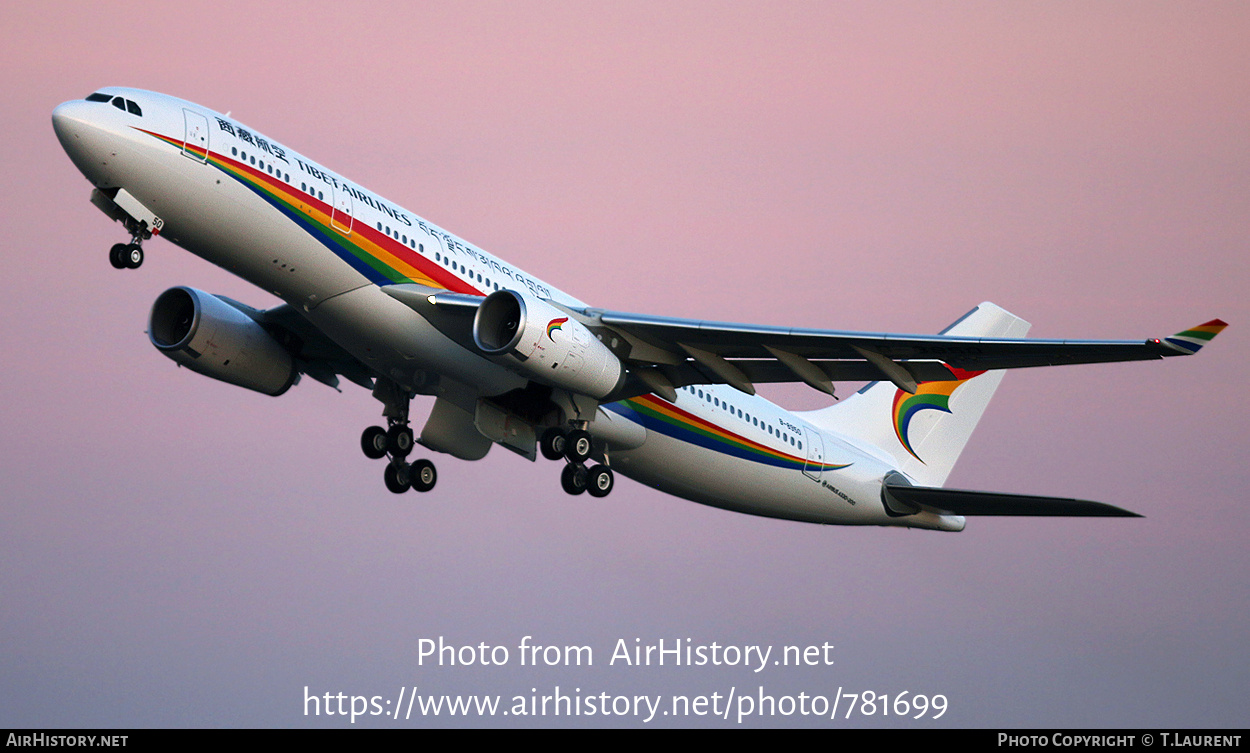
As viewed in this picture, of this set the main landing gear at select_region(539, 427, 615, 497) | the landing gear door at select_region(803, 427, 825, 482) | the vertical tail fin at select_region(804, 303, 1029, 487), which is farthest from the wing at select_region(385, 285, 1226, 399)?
the vertical tail fin at select_region(804, 303, 1029, 487)

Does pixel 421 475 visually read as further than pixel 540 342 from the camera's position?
Yes

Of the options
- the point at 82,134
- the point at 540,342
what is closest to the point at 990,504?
the point at 540,342

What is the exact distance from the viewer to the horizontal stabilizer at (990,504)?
29.7 m

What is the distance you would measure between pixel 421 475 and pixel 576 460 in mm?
4524

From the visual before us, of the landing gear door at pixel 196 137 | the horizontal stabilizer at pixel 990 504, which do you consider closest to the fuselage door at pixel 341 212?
the landing gear door at pixel 196 137

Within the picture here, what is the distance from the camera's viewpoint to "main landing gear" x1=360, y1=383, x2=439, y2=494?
105 feet

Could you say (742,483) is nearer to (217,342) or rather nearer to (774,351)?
(774,351)

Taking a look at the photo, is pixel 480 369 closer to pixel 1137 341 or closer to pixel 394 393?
pixel 394 393

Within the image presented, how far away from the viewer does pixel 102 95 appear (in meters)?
24.4

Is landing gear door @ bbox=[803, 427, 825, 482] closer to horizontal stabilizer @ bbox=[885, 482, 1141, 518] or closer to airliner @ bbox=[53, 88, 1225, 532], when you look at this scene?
airliner @ bbox=[53, 88, 1225, 532]

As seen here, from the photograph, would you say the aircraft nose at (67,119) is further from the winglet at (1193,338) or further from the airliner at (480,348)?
the winglet at (1193,338)

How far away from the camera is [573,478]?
2945 cm

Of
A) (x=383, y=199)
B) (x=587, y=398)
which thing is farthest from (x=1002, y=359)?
(x=383, y=199)
